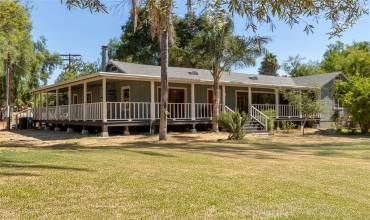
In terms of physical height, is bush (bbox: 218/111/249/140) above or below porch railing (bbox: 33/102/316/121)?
below

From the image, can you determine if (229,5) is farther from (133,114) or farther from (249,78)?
(249,78)

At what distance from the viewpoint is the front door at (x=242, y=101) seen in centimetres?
2875

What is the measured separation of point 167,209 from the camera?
18.2ft

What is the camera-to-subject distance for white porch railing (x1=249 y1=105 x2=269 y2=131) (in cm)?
2444

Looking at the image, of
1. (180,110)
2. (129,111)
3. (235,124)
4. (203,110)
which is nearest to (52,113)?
(129,111)

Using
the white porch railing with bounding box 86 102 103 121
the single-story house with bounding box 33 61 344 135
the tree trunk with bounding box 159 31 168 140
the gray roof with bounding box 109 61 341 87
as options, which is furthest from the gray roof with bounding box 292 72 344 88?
the white porch railing with bounding box 86 102 103 121

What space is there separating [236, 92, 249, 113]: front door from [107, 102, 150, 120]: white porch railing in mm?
8164

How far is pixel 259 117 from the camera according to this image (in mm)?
25438

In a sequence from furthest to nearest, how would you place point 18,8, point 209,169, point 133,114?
1. point 133,114
2. point 18,8
3. point 209,169

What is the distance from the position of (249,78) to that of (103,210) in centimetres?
2667

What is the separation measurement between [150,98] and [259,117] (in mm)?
6428

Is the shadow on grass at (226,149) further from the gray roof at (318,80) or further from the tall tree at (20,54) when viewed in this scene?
the gray roof at (318,80)

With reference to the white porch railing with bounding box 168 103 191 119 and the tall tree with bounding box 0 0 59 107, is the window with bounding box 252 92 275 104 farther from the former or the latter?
the tall tree with bounding box 0 0 59 107

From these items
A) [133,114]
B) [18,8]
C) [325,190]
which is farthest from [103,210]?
[133,114]
